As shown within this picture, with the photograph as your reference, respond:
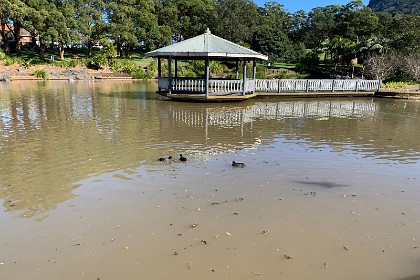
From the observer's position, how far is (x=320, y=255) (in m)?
3.69

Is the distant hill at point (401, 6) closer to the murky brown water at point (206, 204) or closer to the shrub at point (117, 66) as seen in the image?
the shrub at point (117, 66)

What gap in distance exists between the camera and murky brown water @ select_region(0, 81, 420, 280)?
3514 mm

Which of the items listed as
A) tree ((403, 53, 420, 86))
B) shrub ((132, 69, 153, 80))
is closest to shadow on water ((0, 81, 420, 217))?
tree ((403, 53, 420, 86))

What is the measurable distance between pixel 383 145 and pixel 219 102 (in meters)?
9.72

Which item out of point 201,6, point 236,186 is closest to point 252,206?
point 236,186

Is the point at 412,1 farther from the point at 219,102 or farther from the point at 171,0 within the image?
the point at 219,102

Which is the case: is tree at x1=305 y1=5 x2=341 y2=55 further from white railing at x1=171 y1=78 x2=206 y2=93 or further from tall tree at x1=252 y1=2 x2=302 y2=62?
white railing at x1=171 y1=78 x2=206 y2=93

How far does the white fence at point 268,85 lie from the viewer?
56.6 feet

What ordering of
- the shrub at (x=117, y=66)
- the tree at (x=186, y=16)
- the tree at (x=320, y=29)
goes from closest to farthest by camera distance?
the shrub at (x=117, y=66) < the tree at (x=320, y=29) < the tree at (x=186, y=16)

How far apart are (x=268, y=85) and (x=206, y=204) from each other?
16372 millimetres

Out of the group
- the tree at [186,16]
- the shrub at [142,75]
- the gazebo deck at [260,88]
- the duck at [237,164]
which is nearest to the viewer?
the duck at [237,164]

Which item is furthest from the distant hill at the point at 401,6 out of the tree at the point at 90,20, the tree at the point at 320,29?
the tree at the point at 90,20

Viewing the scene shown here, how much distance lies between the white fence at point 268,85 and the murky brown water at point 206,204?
298 inches

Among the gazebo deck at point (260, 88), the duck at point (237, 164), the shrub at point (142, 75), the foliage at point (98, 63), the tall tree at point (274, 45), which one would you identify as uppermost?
the tall tree at point (274, 45)
